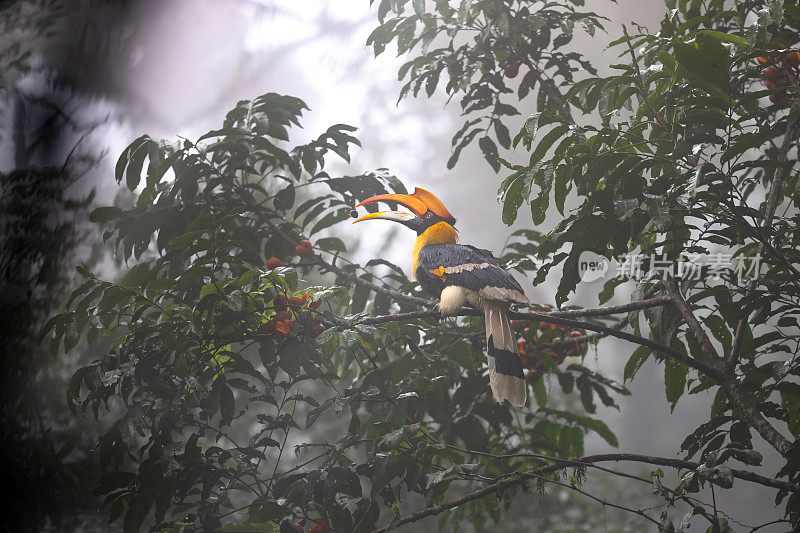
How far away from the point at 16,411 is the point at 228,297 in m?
0.99

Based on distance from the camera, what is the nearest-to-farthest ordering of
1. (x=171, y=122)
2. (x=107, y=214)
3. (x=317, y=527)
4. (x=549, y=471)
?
(x=549, y=471) < (x=317, y=527) < (x=107, y=214) < (x=171, y=122)

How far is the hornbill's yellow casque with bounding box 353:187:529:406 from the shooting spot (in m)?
1.16

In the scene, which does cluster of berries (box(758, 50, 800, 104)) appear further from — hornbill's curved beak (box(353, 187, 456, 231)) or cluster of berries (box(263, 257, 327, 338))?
cluster of berries (box(263, 257, 327, 338))

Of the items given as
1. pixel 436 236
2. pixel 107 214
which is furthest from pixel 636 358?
pixel 107 214

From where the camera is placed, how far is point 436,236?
1.35 m

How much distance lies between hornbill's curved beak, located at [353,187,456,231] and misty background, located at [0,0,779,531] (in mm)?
177

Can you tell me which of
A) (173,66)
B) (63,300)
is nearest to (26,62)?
(173,66)

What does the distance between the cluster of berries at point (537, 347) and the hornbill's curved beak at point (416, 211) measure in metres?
0.27

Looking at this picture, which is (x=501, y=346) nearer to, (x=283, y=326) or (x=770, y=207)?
(x=283, y=326)

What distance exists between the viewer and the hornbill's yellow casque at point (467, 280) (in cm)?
116

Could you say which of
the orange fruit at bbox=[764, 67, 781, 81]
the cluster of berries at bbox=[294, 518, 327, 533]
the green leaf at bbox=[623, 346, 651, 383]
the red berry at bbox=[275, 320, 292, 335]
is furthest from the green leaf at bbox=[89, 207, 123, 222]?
the orange fruit at bbox=[764, 67, 781, 81]

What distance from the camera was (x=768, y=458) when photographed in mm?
1357

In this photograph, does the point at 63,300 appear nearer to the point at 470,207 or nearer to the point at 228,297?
the point at 228,297

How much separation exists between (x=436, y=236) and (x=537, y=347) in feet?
0.98
